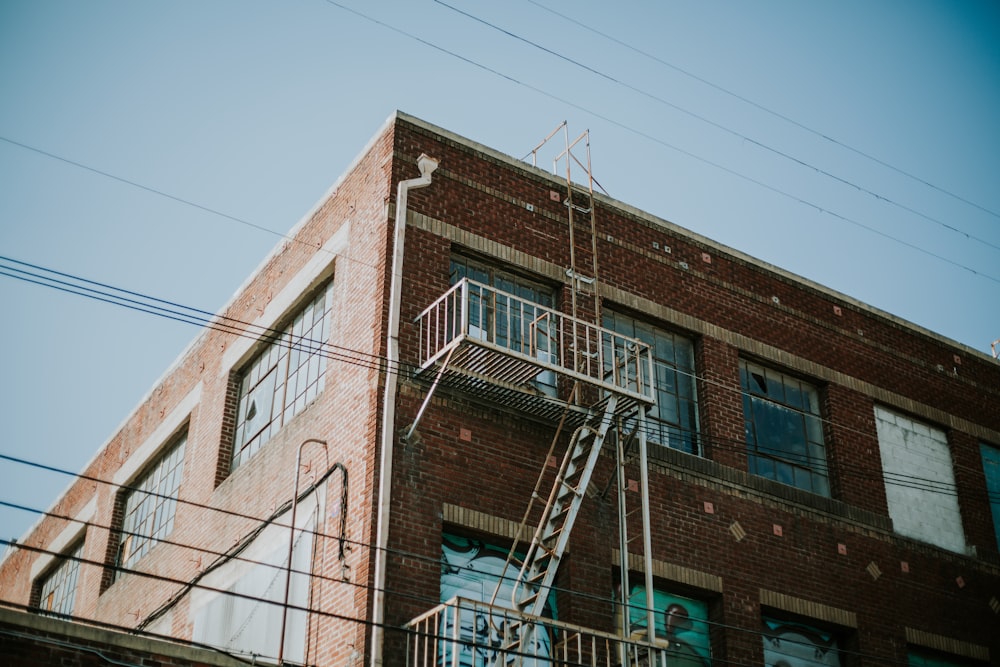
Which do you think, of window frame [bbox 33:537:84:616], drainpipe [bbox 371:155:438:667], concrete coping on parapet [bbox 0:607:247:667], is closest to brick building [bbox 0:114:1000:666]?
drainpipe [bbox 371:155:438:667]

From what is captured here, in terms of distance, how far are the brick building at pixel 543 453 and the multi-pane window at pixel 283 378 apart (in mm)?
59

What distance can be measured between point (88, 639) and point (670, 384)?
31.2ft

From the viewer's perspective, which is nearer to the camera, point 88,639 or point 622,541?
point 88,639

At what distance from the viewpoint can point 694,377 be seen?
18.8m

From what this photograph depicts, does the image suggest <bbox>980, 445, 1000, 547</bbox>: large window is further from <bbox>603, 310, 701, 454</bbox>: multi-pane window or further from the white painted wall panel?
<bbox>603, 310, 701, 454</bbox>: multi-pane window

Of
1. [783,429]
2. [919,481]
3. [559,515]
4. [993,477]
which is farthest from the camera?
[993,477]

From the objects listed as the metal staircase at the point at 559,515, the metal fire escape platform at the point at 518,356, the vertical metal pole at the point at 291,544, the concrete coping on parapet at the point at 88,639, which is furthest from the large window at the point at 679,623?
the concrete coping on parapet at the point at 88,639

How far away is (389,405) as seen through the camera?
1506 centimetres

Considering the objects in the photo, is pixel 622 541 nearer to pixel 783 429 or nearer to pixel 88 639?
pixel 783 429

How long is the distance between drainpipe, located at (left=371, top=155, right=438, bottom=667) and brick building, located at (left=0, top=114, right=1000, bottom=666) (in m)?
0.04

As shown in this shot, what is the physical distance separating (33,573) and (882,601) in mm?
18213

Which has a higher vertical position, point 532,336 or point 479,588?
point 532,336

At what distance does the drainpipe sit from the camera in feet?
45.0

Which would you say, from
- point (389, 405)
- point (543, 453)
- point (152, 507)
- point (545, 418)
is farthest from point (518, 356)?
point (152, 507)
